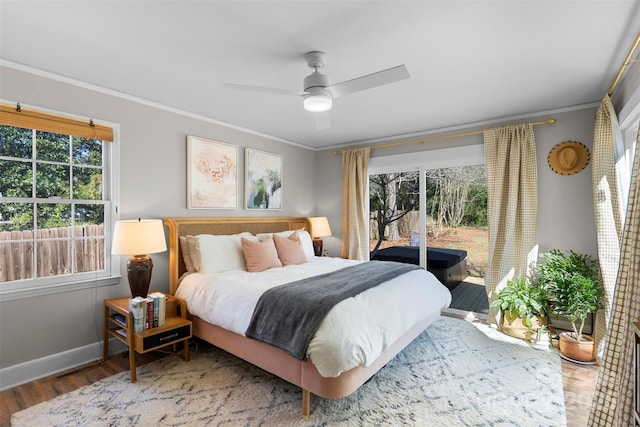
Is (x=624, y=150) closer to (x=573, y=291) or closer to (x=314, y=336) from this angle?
(x=573, y=291)

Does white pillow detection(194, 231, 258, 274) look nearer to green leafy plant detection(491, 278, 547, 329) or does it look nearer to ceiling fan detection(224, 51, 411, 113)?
ceiling fan detection(224, 51, 411, 113)

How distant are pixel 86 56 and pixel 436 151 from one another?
3882 mm

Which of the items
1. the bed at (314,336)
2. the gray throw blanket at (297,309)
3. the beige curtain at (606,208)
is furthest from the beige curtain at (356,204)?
the beige curtain at (606,208)

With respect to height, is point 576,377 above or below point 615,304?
below

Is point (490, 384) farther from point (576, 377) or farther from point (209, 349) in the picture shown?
point (209, 349)

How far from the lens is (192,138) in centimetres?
357

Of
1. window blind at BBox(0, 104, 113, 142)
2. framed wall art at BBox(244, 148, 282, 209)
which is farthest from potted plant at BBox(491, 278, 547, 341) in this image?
window blind at BBox(0, 104, 113, 142)

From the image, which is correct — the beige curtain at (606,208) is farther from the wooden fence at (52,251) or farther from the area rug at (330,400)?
the wooden fence at (52,251)

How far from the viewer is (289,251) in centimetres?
362

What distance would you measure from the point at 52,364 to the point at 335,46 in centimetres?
341

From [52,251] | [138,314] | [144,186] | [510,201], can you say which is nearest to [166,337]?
[138,314]

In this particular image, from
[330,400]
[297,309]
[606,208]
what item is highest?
[606,208]

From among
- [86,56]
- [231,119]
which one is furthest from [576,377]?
[86,56]

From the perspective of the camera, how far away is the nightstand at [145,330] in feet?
8.16
